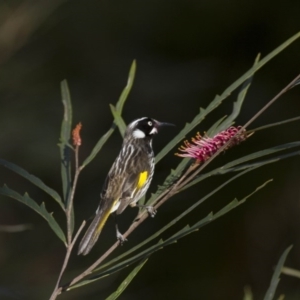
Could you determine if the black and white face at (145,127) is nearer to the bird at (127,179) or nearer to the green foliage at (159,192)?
the bird at (127,179)

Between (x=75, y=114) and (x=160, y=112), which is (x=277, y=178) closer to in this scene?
(x=160, y=112)

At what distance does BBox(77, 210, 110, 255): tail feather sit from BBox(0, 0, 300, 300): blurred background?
2.10 meters

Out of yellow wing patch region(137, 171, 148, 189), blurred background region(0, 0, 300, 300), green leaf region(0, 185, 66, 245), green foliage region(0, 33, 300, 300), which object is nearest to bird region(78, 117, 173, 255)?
yellow wing patch region(137, 171, 148, 189)

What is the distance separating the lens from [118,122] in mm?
2520

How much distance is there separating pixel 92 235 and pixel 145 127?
41.8 inches

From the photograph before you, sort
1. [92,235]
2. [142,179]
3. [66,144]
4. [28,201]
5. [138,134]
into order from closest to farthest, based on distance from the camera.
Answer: [28,201] → [66,144] → [92,235] → [142,179] → [138,134]

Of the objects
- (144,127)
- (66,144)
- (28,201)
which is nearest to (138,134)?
(144,127)

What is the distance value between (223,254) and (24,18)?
2229 millimetres

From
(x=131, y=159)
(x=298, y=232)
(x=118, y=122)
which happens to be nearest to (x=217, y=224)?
(x=298, y=232)

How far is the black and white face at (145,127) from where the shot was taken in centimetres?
373

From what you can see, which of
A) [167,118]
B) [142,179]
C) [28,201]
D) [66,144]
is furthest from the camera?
Answer: [167,118]

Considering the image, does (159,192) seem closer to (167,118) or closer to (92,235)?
(92,235)

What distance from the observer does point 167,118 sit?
19.6 feet

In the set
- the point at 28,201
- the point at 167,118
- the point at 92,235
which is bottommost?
the point at 92,235
